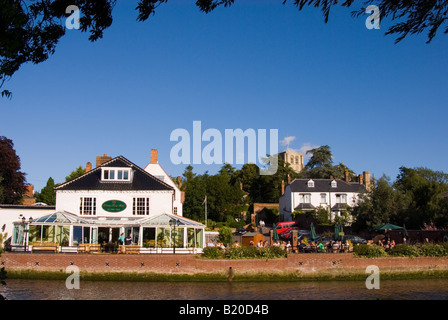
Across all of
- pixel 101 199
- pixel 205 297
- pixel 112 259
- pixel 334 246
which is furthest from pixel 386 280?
pixel 101 199

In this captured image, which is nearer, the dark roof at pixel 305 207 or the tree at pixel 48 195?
the tree at pixel 48 195

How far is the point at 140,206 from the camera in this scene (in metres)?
36.2

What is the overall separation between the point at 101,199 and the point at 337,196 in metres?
40.7

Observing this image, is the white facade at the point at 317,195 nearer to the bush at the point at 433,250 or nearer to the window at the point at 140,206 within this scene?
the window at the point at 140,206

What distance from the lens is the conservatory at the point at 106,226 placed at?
31.6 meters

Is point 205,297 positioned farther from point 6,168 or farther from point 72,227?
point 6,168

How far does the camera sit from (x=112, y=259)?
2794cm

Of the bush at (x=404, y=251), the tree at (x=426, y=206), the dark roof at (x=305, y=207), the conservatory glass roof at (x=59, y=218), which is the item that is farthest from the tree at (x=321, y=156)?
the conservatory glass roof at (x=59, y=218)

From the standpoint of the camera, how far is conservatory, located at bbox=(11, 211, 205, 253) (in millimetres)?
31609

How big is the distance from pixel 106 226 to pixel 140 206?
3.63m

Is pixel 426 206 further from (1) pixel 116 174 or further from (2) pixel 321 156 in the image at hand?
(2) pixel 321 156

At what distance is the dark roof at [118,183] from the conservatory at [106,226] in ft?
10.0

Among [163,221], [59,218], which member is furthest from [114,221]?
[163,221]

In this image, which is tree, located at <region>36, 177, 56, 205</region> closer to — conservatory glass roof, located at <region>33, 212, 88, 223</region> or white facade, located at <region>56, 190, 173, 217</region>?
white facade, located at <region>56, 190, 173, 217</region>
